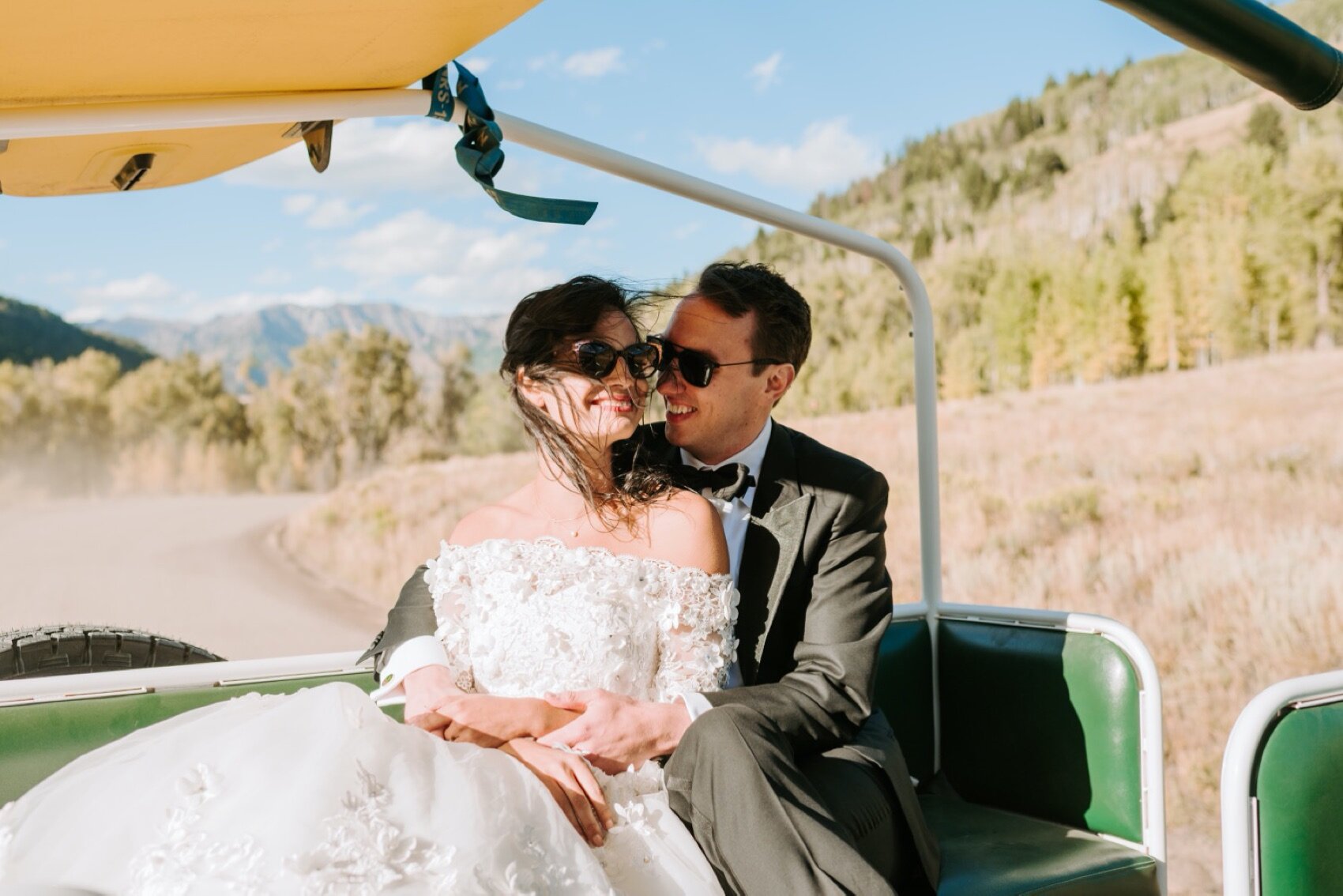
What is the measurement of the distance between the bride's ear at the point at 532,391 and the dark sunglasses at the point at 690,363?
31 centimetres

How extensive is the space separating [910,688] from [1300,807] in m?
1.01

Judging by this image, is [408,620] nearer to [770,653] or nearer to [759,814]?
[770,653]

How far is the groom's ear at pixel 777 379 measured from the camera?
2703 millimetres

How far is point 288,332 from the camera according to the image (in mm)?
18047

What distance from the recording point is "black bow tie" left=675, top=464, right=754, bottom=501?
2.57m

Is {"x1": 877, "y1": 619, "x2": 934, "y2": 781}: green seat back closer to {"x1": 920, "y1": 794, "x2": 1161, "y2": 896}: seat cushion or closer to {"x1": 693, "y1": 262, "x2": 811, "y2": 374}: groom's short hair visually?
{"x1": 920, "y1": 794, "x2": 1161, "y2": 896}: seat cushion

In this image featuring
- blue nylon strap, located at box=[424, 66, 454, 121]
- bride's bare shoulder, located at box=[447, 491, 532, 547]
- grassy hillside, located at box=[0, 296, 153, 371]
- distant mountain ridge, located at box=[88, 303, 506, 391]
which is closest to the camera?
blue nylon strap, located at box=[424, 66, 454, 121]

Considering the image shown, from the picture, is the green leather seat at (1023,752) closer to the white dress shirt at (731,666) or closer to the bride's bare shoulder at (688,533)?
the white dress shirt at (731,666)

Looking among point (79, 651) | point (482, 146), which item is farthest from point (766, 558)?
point (79, 651)

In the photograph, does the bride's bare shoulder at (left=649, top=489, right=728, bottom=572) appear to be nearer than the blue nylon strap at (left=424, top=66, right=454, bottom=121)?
No

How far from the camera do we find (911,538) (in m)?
14.7

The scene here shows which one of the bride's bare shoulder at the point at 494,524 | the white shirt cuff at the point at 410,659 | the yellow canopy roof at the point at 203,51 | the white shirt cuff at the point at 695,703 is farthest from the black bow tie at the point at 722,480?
the yellow canopy roof at the point at 203,51

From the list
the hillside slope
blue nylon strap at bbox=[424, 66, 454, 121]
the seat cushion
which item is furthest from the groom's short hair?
A: the hillside slope

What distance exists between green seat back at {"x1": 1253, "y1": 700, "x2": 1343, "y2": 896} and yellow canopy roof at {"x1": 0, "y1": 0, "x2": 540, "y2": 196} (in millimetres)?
1935
